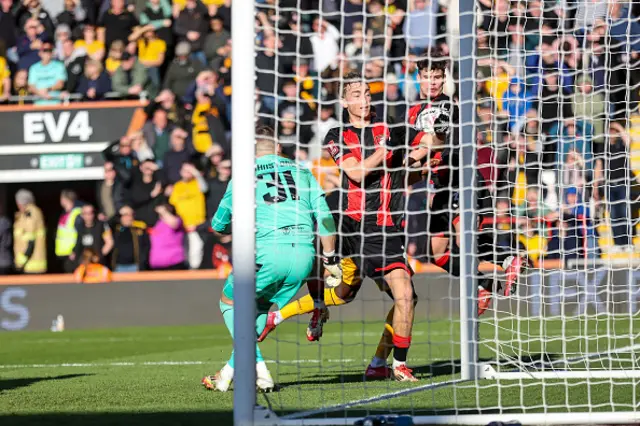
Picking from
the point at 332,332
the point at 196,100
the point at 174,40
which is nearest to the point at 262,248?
the point at 332,332

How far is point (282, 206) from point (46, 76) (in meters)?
11.5

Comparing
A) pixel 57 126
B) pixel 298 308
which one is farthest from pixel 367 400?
pixel 57 126

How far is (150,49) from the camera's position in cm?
1780

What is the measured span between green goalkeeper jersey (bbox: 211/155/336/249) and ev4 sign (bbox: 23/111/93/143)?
32.7 ft

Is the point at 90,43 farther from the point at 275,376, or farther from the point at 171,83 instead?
the point at 275,376

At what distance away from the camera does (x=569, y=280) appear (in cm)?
1230

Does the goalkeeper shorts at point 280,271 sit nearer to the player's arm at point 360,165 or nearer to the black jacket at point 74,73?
the player's arm at point 360,165

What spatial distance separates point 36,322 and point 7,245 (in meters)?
1.54

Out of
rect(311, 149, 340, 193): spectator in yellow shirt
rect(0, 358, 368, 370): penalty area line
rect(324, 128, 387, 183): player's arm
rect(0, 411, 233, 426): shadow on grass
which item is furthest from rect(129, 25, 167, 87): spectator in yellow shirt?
rect(0, 411, 233, 426): shadow on grass

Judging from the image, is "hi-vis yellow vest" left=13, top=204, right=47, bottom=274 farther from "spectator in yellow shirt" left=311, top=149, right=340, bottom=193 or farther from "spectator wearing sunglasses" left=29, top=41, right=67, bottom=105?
"spectator in yellow shirt" left=311, top=149, right=340, bottom=193

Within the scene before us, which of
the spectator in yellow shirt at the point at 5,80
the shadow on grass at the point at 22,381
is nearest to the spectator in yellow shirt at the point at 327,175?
the shadow on grass at the point at 22,381

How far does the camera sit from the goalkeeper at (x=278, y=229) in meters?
7.03

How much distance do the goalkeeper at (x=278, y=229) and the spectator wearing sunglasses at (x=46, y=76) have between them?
10.8m

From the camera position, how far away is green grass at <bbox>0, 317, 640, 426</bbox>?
5.98 meters
